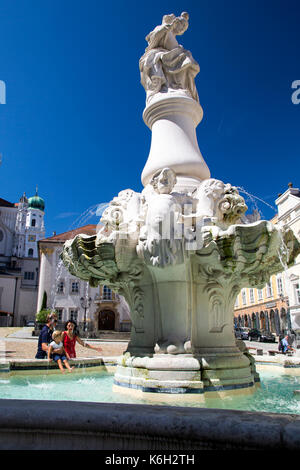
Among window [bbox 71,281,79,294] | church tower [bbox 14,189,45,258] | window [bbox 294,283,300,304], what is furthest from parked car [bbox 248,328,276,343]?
church tower [bbox 14,189,45,258]

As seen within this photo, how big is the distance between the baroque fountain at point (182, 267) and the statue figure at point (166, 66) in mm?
1800

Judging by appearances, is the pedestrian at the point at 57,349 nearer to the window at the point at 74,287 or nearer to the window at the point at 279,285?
the window at the point at 279,285

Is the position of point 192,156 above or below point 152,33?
below

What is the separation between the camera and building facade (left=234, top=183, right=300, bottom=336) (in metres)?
33.1

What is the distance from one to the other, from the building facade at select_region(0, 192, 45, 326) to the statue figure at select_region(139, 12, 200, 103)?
4956cm

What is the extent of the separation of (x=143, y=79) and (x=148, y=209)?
388 centimetres

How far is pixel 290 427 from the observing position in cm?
187

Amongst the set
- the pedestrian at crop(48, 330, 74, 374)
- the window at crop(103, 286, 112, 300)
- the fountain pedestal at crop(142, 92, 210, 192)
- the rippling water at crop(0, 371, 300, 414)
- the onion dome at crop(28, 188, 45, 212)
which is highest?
the onion dome at crop(28, 188, 45, 212)

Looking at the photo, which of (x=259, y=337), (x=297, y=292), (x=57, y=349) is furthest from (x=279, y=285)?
(x=57, y=349)

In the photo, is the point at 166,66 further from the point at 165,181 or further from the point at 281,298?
the point at 281,298

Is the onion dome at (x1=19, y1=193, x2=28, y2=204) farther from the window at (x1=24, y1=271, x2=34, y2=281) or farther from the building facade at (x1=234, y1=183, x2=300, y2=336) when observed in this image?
the building facade at (x1=234, y1=183, x2=300, y2=336)

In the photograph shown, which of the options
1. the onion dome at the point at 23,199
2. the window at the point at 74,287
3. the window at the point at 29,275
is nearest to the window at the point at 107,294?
the window at the point at 74,287
